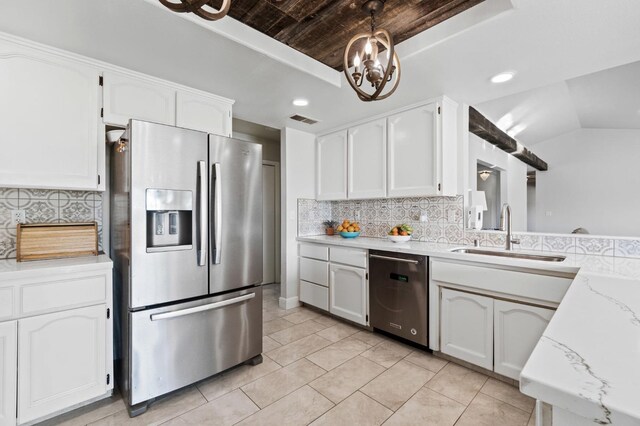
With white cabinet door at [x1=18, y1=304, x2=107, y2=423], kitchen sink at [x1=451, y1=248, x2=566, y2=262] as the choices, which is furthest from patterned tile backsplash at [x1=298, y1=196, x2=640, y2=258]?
white cabinet door at [x1=18, y1=304, x2=107, y2=423]

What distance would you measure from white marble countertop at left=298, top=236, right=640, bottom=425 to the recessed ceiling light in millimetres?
1656

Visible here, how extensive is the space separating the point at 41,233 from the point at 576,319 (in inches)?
107

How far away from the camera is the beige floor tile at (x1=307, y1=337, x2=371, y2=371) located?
235 centimetres

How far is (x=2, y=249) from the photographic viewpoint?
1.99 meters

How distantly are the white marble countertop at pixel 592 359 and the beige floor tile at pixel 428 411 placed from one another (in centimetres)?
111

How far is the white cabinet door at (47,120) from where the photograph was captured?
5.87 feet

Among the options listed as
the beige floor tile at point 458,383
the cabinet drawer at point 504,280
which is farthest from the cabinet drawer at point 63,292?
the cabinet drawer at point 504,280

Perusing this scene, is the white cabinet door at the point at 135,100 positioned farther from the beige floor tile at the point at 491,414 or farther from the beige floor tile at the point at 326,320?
the beige floor tile at the point at 491,414

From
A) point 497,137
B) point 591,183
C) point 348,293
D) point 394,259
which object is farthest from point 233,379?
point 497,137

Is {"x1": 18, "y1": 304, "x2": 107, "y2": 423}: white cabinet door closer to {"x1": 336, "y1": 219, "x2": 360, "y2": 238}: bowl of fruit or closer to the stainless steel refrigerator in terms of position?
the stainless steel refrigerator

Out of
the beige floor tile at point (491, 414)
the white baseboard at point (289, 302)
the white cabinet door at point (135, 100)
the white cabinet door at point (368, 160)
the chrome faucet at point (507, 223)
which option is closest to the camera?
the beige floor tile at point (491, 414)

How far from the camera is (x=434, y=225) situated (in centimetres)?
304

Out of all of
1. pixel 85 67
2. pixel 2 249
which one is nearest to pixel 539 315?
pixel 85 67

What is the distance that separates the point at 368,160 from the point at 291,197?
107 centimetres
